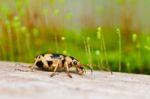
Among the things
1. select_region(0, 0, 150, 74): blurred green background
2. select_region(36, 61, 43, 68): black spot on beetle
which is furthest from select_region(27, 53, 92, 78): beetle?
select_region(0, 0, 150, 74): blurred green background

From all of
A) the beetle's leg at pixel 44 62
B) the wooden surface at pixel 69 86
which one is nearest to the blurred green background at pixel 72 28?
the beetle's leg at pixel 44 62

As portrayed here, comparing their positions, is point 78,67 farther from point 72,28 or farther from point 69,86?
point 72,28

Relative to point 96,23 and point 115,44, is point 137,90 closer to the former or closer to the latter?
point 115,44

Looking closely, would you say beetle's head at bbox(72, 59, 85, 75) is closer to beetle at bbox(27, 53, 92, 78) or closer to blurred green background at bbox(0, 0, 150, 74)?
beetle at bbox(27, 53, 92, 78)

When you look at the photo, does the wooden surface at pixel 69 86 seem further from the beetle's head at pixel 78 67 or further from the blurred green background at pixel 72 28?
the blurred green background at pixel 72 28

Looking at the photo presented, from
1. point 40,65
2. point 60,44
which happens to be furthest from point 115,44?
point 40,65
